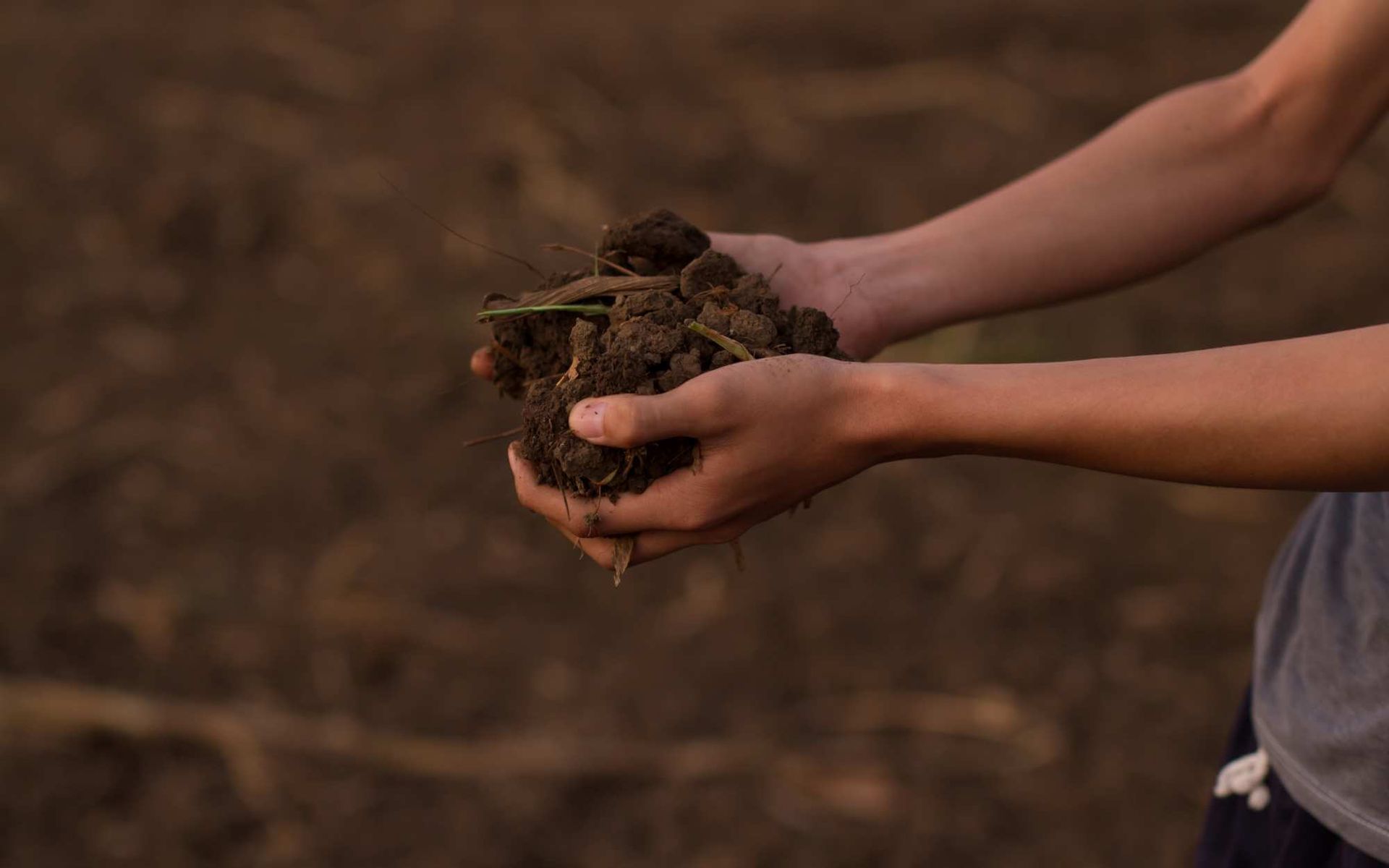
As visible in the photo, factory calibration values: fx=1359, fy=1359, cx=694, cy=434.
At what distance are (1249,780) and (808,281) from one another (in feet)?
2.65

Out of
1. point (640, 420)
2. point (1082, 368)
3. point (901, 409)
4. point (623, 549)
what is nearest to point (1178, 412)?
point (1082, 368)

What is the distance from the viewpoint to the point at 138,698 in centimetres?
313

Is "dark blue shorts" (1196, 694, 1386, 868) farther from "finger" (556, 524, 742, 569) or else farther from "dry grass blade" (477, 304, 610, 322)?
"dry grass blade" (477, 304, 610, 322)

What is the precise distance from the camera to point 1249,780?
157cm

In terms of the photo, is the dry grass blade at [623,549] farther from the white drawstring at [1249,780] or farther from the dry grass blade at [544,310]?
the white drawstring at [1249,780]

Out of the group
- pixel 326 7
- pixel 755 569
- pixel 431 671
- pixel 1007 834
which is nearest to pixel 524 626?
pixel 431 671

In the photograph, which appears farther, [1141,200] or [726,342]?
[1141,200]

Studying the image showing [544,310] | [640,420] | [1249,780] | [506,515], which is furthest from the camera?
[506,515]

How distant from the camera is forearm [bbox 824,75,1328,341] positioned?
170 cm

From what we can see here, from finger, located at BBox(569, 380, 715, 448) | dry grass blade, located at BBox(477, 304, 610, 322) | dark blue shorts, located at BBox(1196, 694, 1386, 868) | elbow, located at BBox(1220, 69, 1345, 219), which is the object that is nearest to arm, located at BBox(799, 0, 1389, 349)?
elbow, located at BBox(1220, 69, 1345, 219)

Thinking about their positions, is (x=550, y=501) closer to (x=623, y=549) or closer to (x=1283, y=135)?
(x=623, y=549)

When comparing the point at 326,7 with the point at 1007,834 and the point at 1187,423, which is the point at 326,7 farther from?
the point at 1187,423

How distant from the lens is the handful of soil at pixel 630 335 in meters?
1.47

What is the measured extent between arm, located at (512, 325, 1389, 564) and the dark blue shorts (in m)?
0.44
